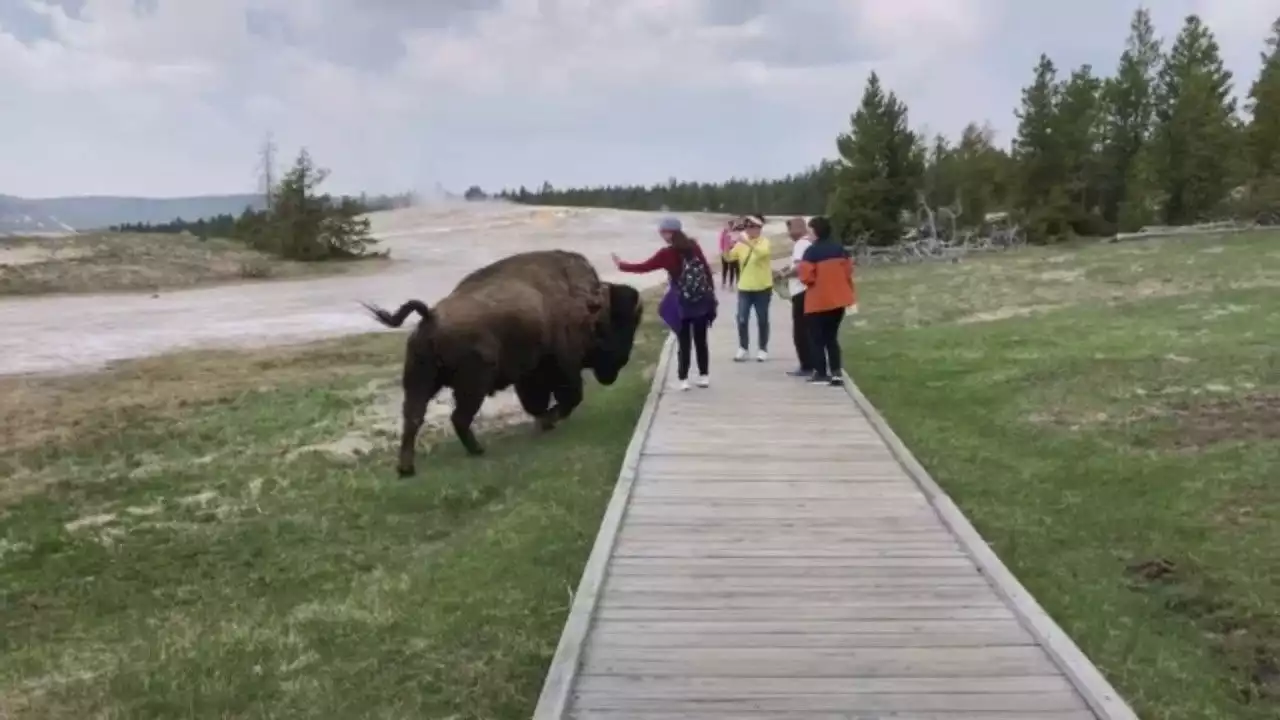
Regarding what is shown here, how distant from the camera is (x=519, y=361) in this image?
11695 millimetres

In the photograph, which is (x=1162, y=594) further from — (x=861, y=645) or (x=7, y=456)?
(x=7, y=456)

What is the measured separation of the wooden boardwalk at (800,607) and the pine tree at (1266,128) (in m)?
39.9

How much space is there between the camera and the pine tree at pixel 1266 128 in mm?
43688

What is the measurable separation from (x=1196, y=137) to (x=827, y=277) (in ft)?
130

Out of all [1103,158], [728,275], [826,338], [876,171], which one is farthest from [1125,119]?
[826,338]

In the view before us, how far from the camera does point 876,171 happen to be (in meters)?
44.8

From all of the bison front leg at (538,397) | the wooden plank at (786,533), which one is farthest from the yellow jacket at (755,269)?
the wooden plank at (786,533)

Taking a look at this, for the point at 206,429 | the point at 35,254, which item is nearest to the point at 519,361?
the point at 206,429

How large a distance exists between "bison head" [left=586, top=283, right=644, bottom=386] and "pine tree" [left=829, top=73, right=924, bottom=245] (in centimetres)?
3216

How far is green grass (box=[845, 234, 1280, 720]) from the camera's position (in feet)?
20.8

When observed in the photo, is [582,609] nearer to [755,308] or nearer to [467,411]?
[467,411]

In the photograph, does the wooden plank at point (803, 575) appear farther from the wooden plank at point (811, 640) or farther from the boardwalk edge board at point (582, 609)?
the wooden plank at point (811, 640)

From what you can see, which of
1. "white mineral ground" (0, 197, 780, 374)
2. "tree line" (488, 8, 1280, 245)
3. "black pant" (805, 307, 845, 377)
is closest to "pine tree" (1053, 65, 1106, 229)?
"tree line" (488, 8, 1280, 245)

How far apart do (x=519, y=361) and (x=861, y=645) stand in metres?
6.44
